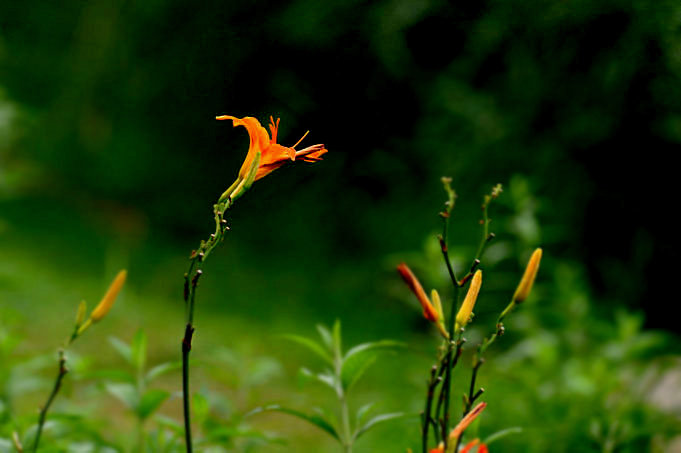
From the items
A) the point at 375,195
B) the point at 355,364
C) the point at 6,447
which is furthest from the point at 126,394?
the point at 375,195

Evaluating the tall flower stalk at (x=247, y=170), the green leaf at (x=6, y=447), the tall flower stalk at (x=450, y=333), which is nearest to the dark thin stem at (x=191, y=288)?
the tall flower stalk at (x=247, y=170)

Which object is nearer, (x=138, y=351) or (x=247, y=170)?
(x=247, y=170)

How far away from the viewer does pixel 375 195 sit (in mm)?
2865

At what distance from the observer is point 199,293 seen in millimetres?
2680

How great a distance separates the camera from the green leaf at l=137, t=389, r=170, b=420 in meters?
0.69

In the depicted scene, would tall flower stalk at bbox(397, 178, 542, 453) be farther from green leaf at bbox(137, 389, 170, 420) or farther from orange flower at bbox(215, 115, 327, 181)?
green leaf at bbox(137, 389, 170, 420)

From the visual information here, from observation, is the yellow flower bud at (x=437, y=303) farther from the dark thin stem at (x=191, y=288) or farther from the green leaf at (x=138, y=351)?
the green leaf at (x=138, y=351)

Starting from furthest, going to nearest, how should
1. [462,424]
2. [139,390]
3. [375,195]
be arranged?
1. [375,195]
2. [139,390]
3. [462,424]

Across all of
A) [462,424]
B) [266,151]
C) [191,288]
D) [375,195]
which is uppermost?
[375,195]

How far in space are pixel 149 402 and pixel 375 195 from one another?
7.27ft

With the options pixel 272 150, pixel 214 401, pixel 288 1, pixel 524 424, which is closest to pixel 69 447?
pixel 214 401

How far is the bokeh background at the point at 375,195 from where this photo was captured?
5.00 feet

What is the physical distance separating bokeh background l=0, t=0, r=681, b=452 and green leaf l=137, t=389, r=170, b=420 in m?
0.53

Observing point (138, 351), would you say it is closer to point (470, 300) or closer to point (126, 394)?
point (126, 394)
